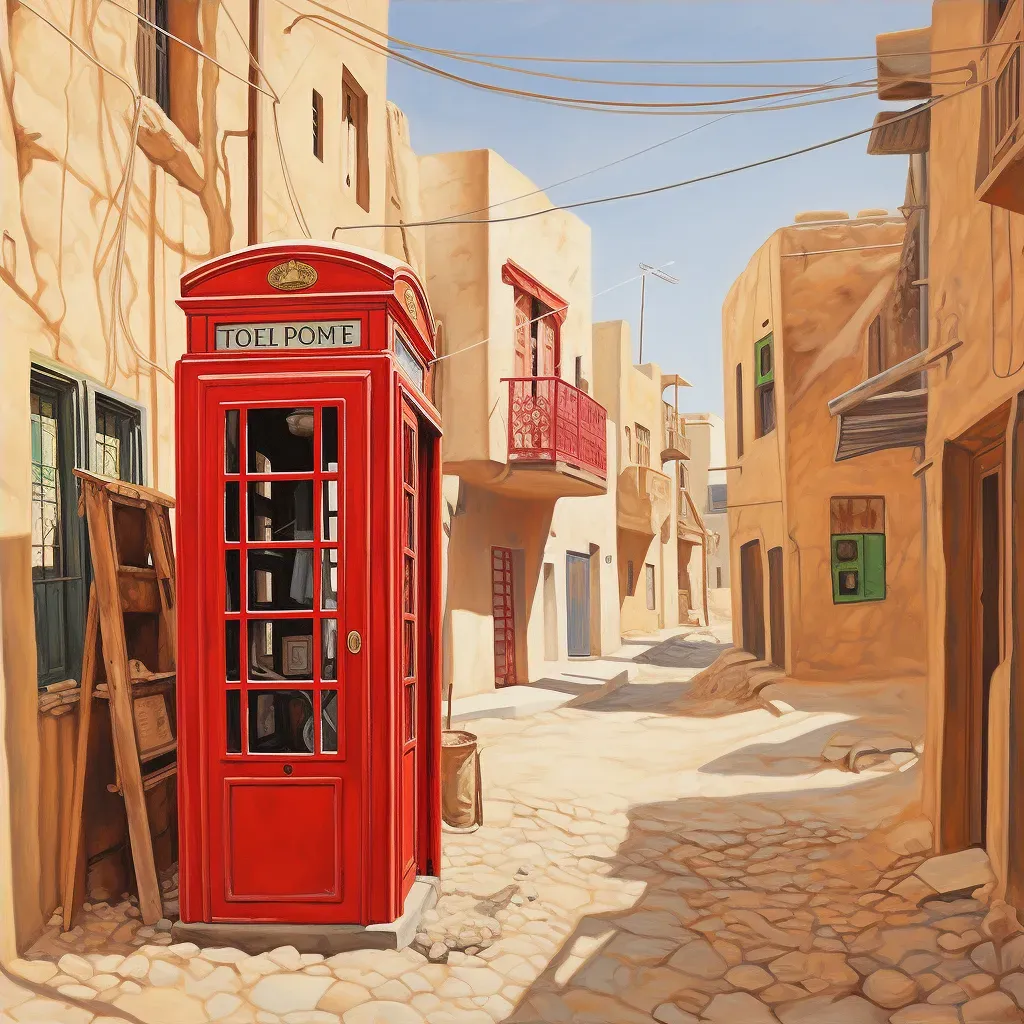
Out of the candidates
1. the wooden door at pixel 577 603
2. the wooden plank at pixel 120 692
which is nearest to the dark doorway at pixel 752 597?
the wooden door at pixel 577 603

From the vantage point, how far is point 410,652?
5.48 m

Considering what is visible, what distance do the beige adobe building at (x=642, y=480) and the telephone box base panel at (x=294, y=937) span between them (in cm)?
2328

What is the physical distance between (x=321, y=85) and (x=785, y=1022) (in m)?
8.52

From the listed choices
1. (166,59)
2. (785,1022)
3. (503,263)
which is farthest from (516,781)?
(503,263)

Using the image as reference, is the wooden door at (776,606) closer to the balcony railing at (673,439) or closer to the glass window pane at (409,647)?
the glass window pane at (409,647)

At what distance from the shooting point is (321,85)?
9.41 meters

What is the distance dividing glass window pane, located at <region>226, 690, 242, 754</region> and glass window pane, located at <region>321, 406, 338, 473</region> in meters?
1.16

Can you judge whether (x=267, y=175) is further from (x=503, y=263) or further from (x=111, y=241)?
(x=503, y=263)

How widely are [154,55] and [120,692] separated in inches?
177

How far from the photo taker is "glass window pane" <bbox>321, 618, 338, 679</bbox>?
4.79 m

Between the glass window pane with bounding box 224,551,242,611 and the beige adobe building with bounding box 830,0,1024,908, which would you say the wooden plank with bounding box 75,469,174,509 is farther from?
the beige adobe building with bounding box 830,0,1024,908

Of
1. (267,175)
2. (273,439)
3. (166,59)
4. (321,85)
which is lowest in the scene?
(273,439)

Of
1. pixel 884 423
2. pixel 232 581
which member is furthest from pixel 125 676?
pixel 884 423

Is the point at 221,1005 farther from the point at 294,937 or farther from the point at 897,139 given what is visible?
the point at 897,139
